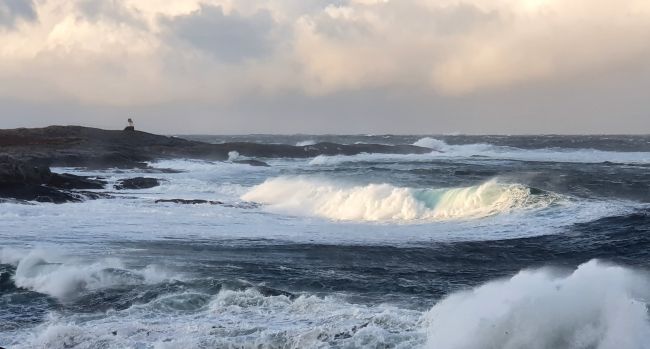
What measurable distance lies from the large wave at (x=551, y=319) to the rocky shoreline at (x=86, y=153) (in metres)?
18.8

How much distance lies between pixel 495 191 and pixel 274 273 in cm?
1279

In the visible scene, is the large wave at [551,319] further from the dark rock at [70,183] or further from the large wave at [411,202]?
the dark rock at [70,183]

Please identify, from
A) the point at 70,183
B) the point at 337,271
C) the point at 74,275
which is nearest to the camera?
the point at 74,275

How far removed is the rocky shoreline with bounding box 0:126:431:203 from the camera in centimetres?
2545

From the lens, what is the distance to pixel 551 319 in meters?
7.92

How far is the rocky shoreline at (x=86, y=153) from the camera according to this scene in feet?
83.5

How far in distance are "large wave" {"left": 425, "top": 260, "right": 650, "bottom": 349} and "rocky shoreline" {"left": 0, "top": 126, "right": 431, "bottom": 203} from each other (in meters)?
18.8

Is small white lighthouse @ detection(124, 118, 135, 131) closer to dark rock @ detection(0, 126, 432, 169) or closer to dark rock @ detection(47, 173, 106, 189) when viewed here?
dark rock @ detection(0, 126, 432, 169)

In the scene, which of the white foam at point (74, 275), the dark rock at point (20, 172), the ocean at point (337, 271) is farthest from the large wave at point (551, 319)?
the dark rock at point (20, 172)

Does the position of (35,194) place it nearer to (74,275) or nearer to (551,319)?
(74,275)

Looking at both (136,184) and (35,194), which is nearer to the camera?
(35,194)

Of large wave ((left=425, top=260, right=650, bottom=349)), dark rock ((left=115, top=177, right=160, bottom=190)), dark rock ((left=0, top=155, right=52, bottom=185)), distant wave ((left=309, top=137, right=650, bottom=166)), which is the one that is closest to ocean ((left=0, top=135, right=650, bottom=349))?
large wave ((left=425, top=260, right=650, bottom=349))

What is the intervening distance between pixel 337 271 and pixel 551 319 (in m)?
5.36

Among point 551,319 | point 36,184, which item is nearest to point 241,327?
point 551,319
